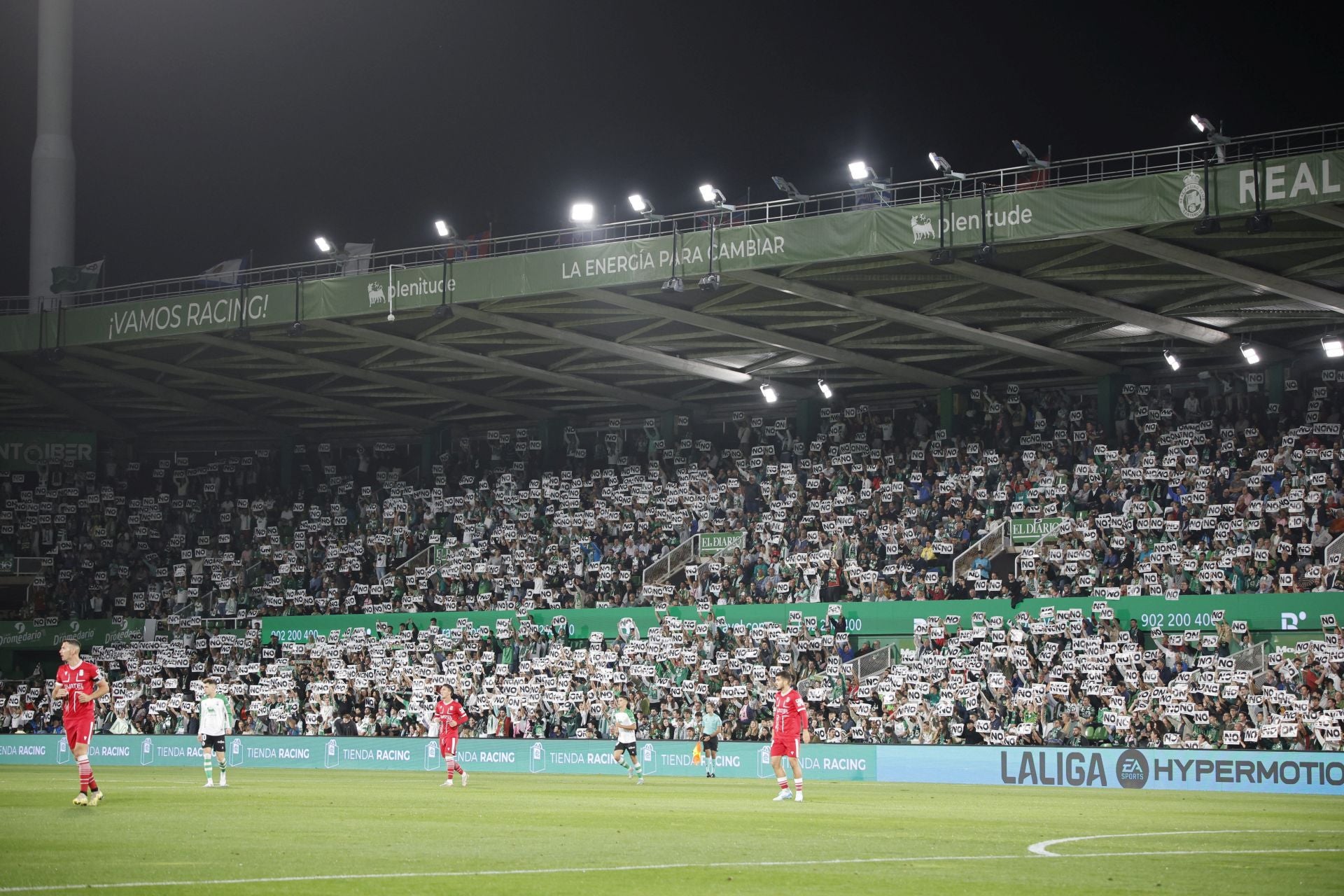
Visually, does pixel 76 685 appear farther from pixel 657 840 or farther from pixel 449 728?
pixel 449 728

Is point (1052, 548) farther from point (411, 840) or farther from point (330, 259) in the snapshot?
point (411, 840)

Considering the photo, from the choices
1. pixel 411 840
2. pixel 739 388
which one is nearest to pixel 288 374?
pixel 739 388

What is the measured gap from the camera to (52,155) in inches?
2313

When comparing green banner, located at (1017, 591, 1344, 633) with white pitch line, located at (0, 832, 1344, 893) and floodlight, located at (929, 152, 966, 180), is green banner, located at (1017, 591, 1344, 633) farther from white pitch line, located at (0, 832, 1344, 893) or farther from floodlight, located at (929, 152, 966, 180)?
white pitch line, located at (0, 832, 1344, 893)

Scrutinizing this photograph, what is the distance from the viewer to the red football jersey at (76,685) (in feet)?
71.1

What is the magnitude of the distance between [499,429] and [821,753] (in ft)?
94.5

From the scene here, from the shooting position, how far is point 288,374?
5397cm

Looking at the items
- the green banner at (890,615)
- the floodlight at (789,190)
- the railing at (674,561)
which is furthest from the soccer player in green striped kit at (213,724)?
the railing at (674,561)

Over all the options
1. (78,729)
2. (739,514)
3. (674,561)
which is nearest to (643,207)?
(739,514)

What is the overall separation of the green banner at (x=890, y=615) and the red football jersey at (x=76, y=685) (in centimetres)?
2414

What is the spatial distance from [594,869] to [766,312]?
30479 millimetres

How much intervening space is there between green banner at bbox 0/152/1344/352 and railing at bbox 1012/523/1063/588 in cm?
957

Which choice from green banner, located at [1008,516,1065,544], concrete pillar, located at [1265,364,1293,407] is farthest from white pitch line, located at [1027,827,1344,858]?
concrete pillar, located at [1265,364,1293,407]

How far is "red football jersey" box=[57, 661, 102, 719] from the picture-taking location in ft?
71.1
